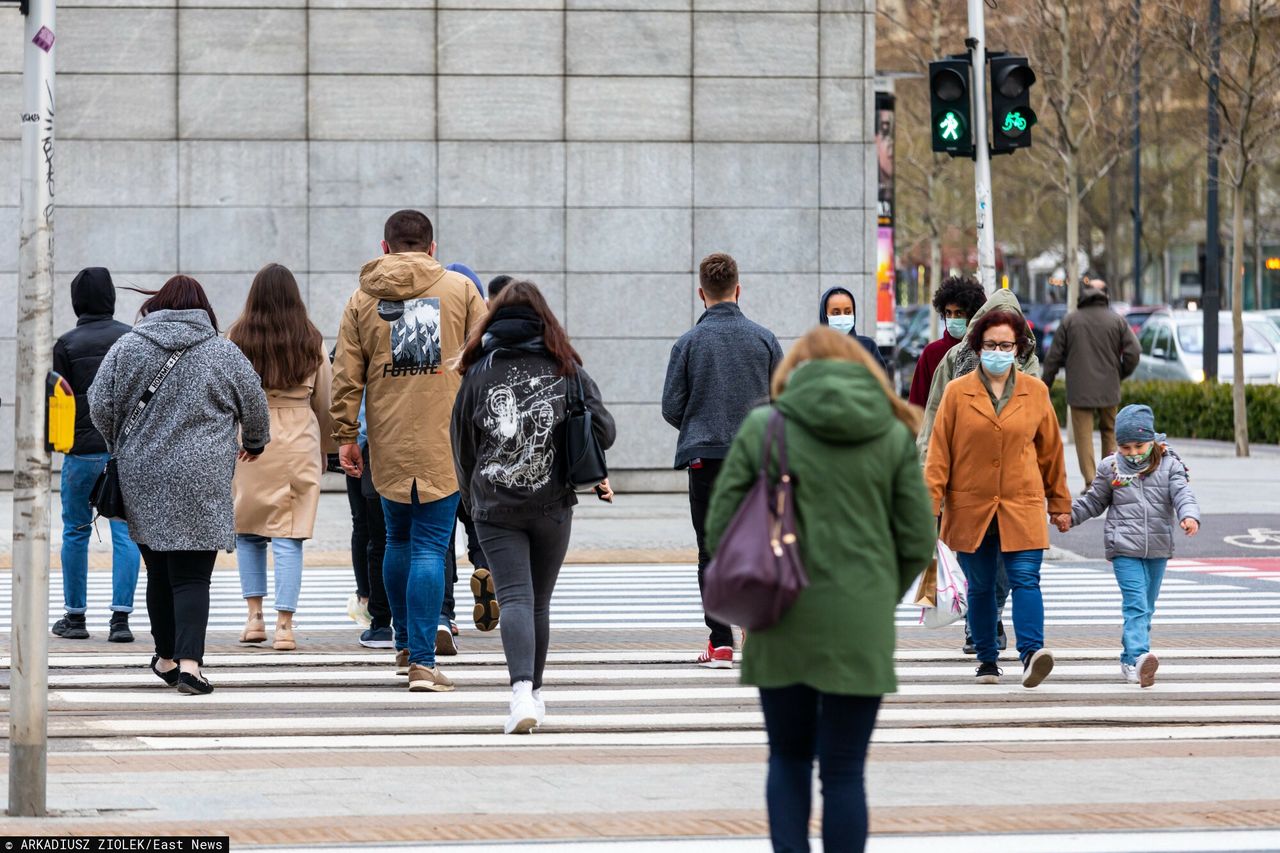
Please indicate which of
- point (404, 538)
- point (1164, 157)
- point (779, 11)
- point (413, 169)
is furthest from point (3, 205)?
point (1164, 157)

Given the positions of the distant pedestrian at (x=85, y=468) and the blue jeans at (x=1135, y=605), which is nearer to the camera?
the blue jeans at (x=1135, y=605)

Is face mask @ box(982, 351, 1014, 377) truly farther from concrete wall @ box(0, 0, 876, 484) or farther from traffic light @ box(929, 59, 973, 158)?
concrete wall @ box(0, 0, 876, 484)

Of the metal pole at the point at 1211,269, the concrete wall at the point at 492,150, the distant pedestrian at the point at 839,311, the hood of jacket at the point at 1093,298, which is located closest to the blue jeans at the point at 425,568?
the distant pedestrian at the point at 839,311

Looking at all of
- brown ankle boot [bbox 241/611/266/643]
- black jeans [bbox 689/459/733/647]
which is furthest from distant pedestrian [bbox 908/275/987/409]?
brown ankle boot [bbox 241/611/266/643]

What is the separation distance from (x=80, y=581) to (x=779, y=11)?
1106cm

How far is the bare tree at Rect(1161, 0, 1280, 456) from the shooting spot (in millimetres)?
26594

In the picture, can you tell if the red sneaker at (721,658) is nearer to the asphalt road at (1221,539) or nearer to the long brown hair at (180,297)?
the long brown hair at (180,297)

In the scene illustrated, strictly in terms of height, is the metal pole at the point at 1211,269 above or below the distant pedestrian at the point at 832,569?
above

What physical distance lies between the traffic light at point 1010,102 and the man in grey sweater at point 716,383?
238 inches

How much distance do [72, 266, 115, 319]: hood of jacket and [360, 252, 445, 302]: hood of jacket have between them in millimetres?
2201

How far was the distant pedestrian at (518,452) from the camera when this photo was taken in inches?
333

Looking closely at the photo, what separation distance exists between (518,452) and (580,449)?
0.79 feet

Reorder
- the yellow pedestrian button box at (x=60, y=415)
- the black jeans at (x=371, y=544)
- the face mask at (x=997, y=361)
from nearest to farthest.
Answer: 1. the yellow pedestrian button box at (x=60, y=415)
2. the face mask at (x=997, y=361)
3. the black jeans at (x=371, y=544)

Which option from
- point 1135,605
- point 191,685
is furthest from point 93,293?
point 1135,605
